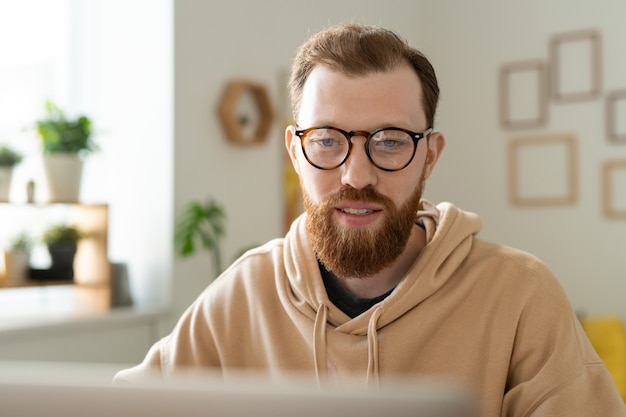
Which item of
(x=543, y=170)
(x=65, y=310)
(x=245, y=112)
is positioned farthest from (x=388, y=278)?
(x=543, y=170)

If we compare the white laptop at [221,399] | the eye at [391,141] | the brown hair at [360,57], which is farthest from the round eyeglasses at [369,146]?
the white laptop at [221,399]

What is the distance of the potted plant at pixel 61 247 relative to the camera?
3.23 meters

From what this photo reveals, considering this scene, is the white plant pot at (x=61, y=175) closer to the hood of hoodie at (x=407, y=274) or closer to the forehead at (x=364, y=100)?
the hood of hoodie at (x=407, y=274)

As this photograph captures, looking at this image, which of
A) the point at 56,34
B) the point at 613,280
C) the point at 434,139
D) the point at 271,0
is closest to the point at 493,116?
the point at 613,280

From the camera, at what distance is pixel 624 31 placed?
472 centimetres

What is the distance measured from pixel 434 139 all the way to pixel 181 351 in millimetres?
659

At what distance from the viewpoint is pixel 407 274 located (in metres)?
1.51

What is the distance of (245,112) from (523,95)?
1951mm

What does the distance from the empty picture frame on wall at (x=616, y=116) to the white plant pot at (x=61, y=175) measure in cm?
307

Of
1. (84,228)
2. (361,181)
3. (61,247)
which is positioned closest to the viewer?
(361,181)

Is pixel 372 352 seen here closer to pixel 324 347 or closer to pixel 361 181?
pixel 324 347

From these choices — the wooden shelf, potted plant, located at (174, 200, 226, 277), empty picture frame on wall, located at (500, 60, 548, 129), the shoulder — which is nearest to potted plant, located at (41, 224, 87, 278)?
the wooden shelf

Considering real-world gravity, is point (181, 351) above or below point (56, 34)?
below

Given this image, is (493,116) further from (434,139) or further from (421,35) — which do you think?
(434,139)
